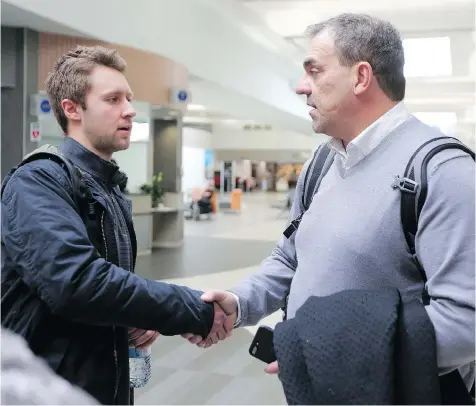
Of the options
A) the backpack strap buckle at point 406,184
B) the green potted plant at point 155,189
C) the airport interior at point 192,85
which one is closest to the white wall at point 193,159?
the airport interior at point 192,85

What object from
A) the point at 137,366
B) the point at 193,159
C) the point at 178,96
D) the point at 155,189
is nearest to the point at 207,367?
the point at 137,366

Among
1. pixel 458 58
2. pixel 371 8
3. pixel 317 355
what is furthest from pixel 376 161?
pixel 458 58

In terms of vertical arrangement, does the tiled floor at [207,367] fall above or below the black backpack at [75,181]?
below

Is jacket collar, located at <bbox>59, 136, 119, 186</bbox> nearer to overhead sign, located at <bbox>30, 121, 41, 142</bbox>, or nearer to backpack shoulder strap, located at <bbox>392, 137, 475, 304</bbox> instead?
backpack shoulder strap, located at <bbox>392, 137, 475, 304</bbox>

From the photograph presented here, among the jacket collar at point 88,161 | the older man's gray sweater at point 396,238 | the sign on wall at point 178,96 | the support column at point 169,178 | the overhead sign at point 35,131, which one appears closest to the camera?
the older man's gray sweater at point 396,238

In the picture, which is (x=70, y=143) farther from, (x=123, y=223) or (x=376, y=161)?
(x=376, y=161)

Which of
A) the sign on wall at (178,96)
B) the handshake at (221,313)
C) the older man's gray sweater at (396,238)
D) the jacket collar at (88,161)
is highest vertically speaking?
the sign on wall at (178,96)

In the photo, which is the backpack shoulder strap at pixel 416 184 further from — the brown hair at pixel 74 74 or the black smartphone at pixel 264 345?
the brown hair at pixel 74 74

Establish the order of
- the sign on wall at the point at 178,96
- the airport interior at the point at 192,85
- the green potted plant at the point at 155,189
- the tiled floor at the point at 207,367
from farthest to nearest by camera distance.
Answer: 1. the green potted plant at the point at 155,189
2. the sign on wall at the point at 178,96
3. the airport interior at the point at 192,85
4. the tiled floor at the point at 207,367

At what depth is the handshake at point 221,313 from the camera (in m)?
1.67

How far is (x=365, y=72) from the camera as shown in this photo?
4.76 feet

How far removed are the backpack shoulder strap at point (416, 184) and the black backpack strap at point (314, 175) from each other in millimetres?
368

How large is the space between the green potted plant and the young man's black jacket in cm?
941

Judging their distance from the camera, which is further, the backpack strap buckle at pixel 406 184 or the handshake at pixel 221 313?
the handshake at pixel 221 313
